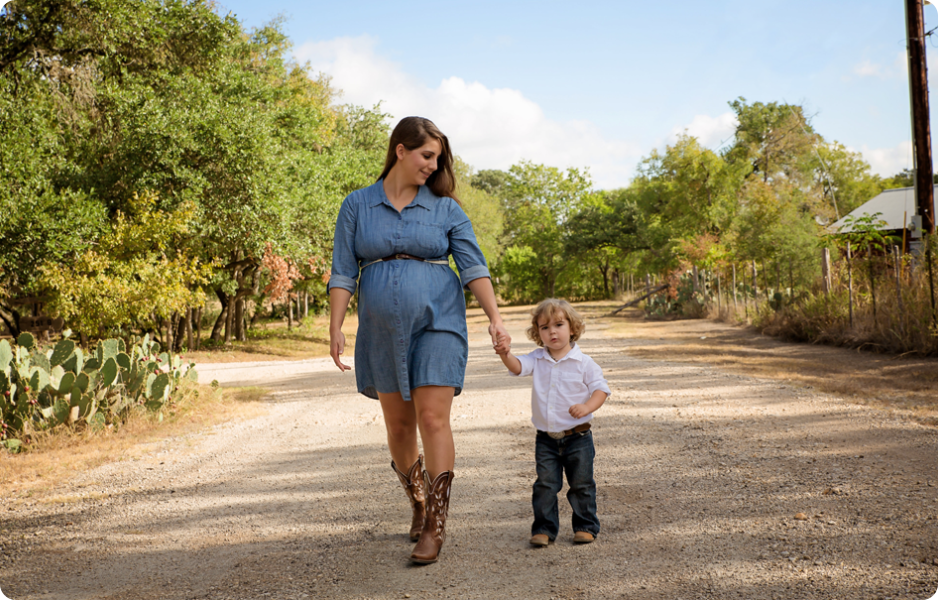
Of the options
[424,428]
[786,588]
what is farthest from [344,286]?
[786,588]

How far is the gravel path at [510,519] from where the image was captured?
290 centimetres

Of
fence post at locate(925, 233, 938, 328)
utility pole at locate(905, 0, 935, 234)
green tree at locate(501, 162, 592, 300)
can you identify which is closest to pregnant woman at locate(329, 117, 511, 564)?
fence post at locate(925, 233, 938, 328)

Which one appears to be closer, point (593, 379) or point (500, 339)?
point (500, 339)

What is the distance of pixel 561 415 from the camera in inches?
135

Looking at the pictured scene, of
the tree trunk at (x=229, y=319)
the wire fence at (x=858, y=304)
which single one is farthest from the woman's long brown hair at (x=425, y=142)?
the tree trunk at (x=229, y=319)

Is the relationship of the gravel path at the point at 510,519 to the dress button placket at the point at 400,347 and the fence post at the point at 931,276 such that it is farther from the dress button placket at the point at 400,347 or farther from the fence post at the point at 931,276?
the fence post at the point at 931,276

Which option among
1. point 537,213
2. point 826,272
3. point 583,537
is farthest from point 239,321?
point 537,213

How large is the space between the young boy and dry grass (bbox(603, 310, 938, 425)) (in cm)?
386

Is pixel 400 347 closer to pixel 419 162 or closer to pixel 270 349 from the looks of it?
pixel 419 162

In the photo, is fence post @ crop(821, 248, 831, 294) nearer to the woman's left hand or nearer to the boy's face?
the boy's face

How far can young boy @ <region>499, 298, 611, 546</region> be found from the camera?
11.0 feet

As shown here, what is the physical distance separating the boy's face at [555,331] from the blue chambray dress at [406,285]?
396mm

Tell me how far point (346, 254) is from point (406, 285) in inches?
15.8

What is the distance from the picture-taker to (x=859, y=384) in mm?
8195
